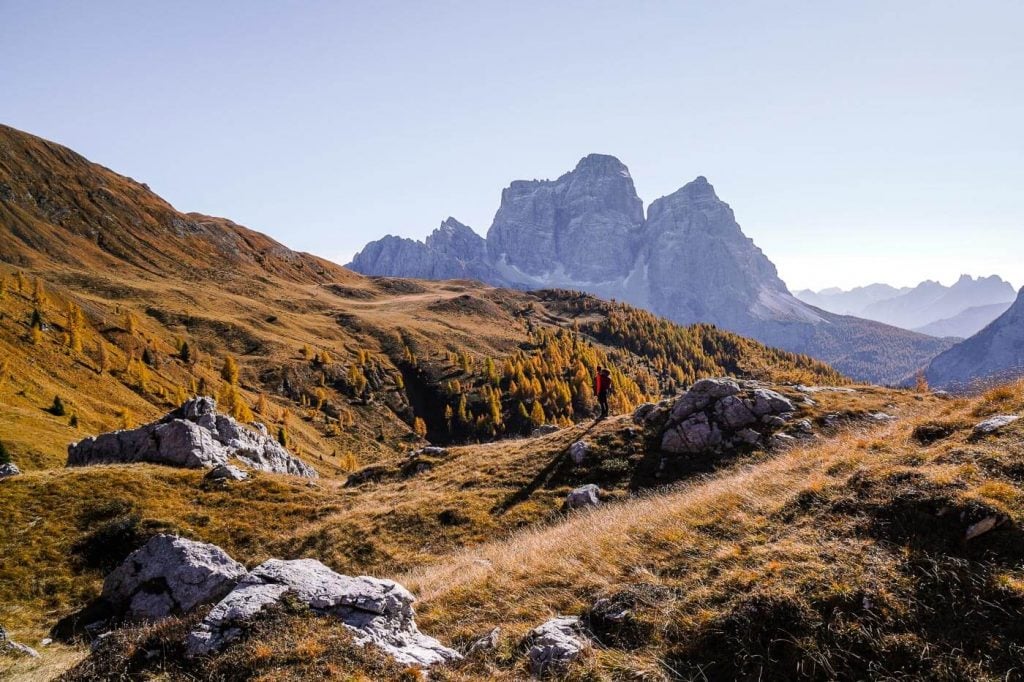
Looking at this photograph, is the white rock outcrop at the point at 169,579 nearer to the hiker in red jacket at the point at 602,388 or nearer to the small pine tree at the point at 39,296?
the hiker in red jacket at the point at 602,388

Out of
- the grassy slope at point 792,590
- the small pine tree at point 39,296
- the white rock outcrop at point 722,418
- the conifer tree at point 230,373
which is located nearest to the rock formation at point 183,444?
the grassy slope at point 792,590

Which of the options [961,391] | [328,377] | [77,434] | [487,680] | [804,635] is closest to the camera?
[804,635]

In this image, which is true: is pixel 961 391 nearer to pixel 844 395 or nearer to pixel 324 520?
pixel 844 395

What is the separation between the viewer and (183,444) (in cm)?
3575

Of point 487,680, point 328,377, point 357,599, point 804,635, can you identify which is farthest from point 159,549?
point 328,377

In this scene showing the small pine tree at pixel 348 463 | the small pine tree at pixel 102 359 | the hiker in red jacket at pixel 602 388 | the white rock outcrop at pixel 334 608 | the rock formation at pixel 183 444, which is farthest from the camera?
the small pine tree at pixel 348 463

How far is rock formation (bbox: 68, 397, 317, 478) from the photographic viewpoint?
35531mm

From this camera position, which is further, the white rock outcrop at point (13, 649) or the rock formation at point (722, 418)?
the rock formation at point (722, 418)

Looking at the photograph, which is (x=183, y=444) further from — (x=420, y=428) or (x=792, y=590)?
(x=420, y=428)

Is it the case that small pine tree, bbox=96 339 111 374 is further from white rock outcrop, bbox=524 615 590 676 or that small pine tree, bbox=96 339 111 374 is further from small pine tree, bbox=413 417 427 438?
white rock outcrop, bbox=524 615 590 676

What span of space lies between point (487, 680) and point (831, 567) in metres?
7.00

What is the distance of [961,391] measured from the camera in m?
20.5

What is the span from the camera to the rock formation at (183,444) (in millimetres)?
35531

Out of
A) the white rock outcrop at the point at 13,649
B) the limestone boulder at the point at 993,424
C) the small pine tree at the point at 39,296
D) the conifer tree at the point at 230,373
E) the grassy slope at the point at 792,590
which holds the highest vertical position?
the small pine tree at the point at 39,296
